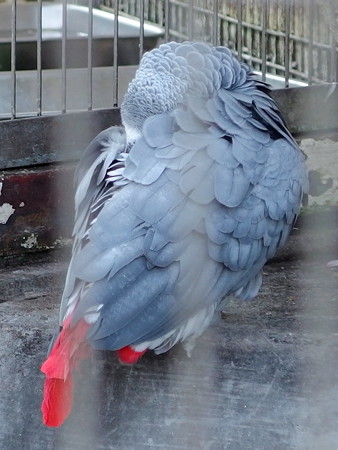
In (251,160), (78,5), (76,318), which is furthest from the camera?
(78,5)

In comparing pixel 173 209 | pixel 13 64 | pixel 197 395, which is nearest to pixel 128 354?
pixel 197 395

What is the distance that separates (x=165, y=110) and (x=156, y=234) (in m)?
0.24

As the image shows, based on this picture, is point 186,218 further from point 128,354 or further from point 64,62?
point 64,62

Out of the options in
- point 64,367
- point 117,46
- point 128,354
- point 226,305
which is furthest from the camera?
point 117,46

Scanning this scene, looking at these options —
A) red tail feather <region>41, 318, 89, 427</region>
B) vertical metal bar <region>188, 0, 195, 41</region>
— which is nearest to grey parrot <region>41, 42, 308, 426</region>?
red tail feather <region>41, 318, 89, 427</region>

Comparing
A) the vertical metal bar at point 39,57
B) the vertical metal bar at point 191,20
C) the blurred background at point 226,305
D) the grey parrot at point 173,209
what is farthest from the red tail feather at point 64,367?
the vertical metal bar at point 191,20

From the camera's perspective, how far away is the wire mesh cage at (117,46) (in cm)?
200

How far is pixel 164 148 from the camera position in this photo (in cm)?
141

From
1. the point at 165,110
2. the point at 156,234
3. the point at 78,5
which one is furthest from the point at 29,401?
the point at 78,5

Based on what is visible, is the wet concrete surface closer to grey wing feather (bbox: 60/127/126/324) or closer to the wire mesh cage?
grey wing feather (bbox: 60/127/126/324)

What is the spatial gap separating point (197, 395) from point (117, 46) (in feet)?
2.80

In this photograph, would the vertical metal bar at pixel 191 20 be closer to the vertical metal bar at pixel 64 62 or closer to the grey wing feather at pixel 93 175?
the vertical metal bar at pixel 64 62

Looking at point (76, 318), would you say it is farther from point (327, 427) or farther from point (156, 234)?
point (327, 427)

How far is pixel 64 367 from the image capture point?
131 centimetres
